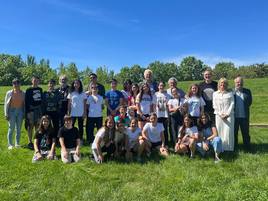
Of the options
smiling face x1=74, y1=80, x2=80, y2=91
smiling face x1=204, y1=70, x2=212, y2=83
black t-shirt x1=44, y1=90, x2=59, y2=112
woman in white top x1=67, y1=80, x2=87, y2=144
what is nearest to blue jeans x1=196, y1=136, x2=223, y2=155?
smiling face x1=204, y1=70, x2=212, y2=83

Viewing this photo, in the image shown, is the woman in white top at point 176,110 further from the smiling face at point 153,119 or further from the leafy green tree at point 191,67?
the leafy green tree at point 191,67

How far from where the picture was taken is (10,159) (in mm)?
9062

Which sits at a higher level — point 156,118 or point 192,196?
point 156,118

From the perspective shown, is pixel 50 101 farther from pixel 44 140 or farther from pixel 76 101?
pixel 44 140

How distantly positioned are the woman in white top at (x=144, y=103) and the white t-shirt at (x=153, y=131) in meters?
0.40

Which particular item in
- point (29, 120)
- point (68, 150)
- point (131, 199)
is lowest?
point (131, 199)

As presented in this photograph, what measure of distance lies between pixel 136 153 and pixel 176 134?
5.17 feet

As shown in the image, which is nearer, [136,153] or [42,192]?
[42,192]

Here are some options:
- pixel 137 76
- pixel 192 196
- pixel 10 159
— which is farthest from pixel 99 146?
pixel 137 76

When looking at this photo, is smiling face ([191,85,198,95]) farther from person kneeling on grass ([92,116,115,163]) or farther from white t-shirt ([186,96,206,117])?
person kneeling on grass ([92,116,115,163])

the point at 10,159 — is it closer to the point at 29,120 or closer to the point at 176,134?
the point at 29,120

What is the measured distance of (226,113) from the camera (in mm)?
9430

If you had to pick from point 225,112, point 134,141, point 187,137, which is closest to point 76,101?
point 134,141

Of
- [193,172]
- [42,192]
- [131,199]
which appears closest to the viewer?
[131,199]
